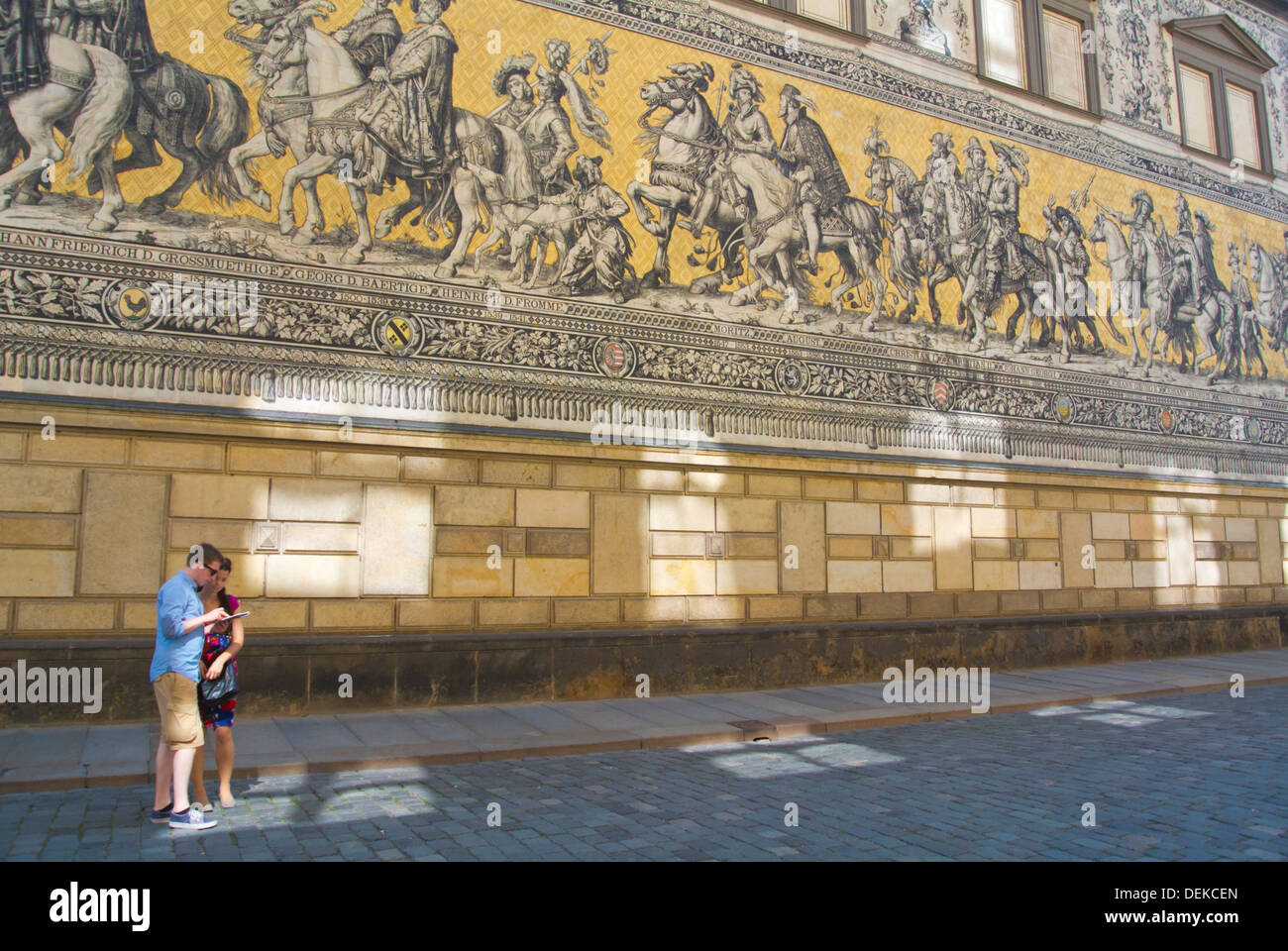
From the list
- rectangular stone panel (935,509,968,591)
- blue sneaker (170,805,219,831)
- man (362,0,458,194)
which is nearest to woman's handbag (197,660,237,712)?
blue sneaker (170,805,219,831)

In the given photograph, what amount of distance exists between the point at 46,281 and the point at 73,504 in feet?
6.94

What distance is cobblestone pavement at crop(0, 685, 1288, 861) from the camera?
511cm

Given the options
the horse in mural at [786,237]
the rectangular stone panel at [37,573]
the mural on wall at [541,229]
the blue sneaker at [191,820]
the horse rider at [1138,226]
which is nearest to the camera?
the blue sneaker at [191,820]

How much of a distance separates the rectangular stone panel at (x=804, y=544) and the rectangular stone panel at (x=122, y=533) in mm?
7248

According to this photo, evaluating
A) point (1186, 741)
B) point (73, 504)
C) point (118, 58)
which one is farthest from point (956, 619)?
point (118, 58)

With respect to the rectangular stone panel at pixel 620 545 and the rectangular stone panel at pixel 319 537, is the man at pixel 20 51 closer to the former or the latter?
the rectangular stone panel at pixel 319 537

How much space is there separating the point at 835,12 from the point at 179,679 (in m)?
12.9

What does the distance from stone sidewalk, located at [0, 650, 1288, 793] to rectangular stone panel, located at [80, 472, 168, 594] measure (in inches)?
53.2

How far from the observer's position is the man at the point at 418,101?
33.6ft

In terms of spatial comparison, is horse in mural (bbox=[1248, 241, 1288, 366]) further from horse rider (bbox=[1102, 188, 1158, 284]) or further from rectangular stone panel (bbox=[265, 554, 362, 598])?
rectangular stone panel (bbox=[265, 554, 362, 598])

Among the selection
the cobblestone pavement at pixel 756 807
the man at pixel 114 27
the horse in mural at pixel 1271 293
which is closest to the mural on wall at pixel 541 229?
the man at pixel 114 27

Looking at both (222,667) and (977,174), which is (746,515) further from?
(977,174)

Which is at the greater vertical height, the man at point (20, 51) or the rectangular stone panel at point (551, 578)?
the man at point (20, 51)

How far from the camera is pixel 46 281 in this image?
8555mm
